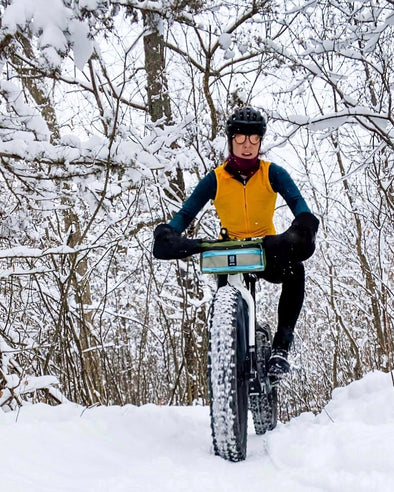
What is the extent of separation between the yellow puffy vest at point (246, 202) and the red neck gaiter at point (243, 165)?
24 mm

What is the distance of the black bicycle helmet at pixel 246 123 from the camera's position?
275cm

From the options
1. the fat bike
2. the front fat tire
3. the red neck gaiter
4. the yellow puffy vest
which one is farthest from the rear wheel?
the red neck gaiter

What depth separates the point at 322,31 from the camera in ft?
13.4

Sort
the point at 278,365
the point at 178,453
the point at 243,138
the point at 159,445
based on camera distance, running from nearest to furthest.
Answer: the point at 178,453, the point at 159,445, the point at 278,365, the point at 243,138

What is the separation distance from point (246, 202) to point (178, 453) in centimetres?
128

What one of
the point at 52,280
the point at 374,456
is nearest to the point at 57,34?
the point at 374,456

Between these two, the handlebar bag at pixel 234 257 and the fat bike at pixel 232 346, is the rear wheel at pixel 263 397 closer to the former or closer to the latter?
the fat bike at pixel 232 346

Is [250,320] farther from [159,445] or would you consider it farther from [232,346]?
[159,445]

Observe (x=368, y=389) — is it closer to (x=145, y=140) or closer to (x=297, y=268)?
(x=297, y=268)

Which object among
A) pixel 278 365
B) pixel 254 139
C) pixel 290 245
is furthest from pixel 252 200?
pixel 278 365

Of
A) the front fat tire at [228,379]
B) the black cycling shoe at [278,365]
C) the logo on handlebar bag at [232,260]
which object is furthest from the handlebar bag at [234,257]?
the black cycling shoe at [278,365]

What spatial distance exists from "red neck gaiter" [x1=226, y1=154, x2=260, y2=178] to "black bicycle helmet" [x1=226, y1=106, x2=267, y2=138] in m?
0.13

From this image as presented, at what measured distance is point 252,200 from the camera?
2.79 metres

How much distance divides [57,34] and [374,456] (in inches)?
84.4
